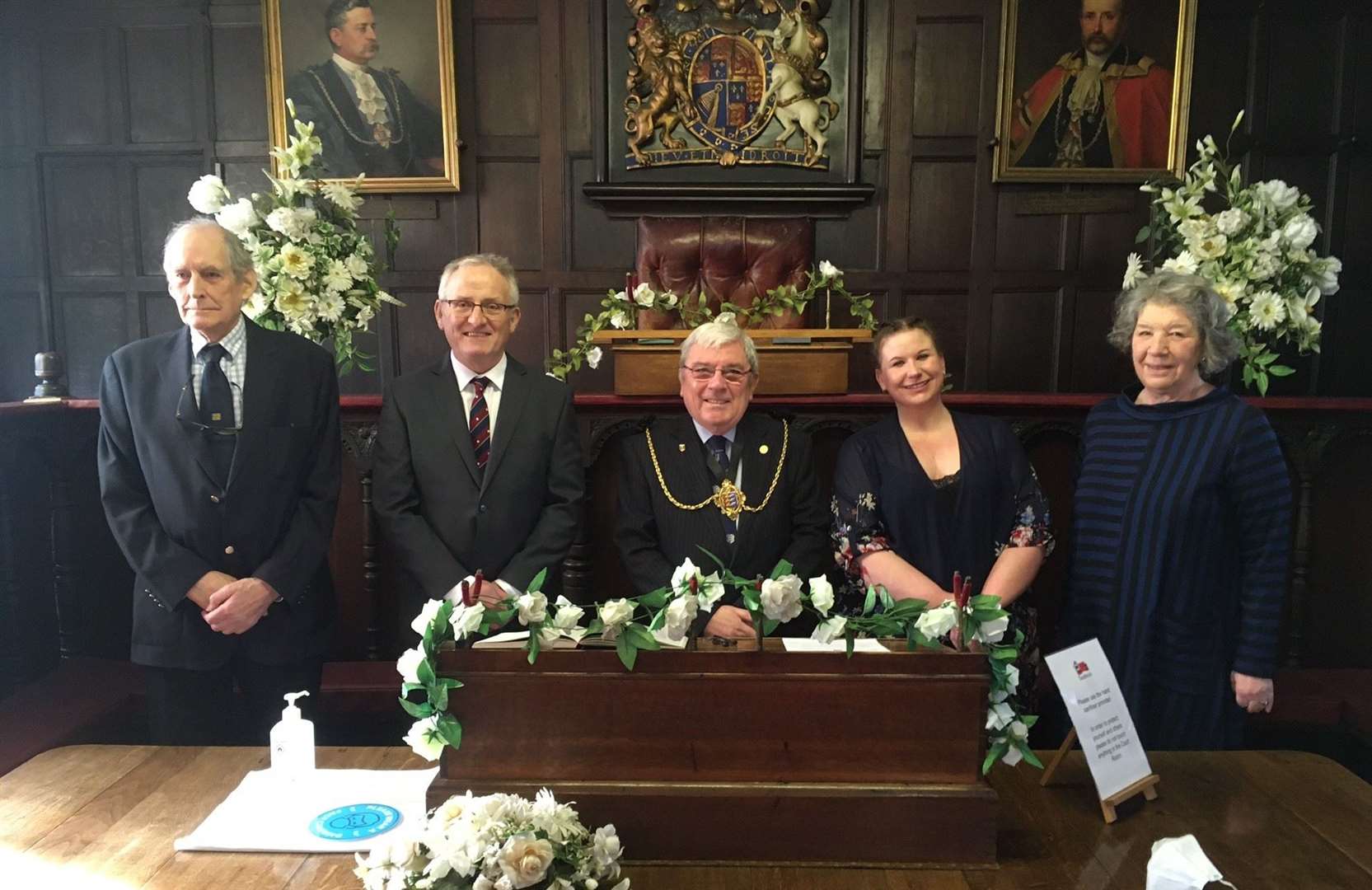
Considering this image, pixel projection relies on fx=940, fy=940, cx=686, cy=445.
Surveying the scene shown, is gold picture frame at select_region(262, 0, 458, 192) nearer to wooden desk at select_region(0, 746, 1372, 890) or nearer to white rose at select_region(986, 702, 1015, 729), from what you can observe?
wooden desk at select_region(0, 746, 1372, 890)

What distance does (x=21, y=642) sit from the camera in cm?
309

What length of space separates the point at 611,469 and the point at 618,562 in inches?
12.1

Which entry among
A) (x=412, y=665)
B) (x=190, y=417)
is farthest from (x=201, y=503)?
(x=412, y=665)

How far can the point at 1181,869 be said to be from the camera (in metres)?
1.15

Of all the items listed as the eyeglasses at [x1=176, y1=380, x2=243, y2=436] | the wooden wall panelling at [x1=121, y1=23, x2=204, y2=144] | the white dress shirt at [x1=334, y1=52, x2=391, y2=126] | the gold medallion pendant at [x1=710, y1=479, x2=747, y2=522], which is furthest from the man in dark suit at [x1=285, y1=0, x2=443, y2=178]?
the gold medallion pendant at [x1=710, y1=479, x2=747, y2=522]

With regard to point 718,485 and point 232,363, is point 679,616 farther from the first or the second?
point 232,363

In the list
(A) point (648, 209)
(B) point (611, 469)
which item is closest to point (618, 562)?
(B) point (611, 469)

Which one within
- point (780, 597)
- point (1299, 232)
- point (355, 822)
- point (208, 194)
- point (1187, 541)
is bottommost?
point (355, 822)

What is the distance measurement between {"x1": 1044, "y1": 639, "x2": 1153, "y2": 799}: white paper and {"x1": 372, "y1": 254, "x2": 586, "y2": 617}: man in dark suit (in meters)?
1.29

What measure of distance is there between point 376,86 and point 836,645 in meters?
4.42

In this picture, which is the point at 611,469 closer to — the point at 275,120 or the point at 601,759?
the point at 601,759

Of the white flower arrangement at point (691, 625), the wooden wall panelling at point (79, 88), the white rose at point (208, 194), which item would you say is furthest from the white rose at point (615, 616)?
the wooden wall panelling at point (79, 88)

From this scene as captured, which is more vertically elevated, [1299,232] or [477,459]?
[1299,232]

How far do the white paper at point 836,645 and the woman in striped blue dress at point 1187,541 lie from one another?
1160 mm
